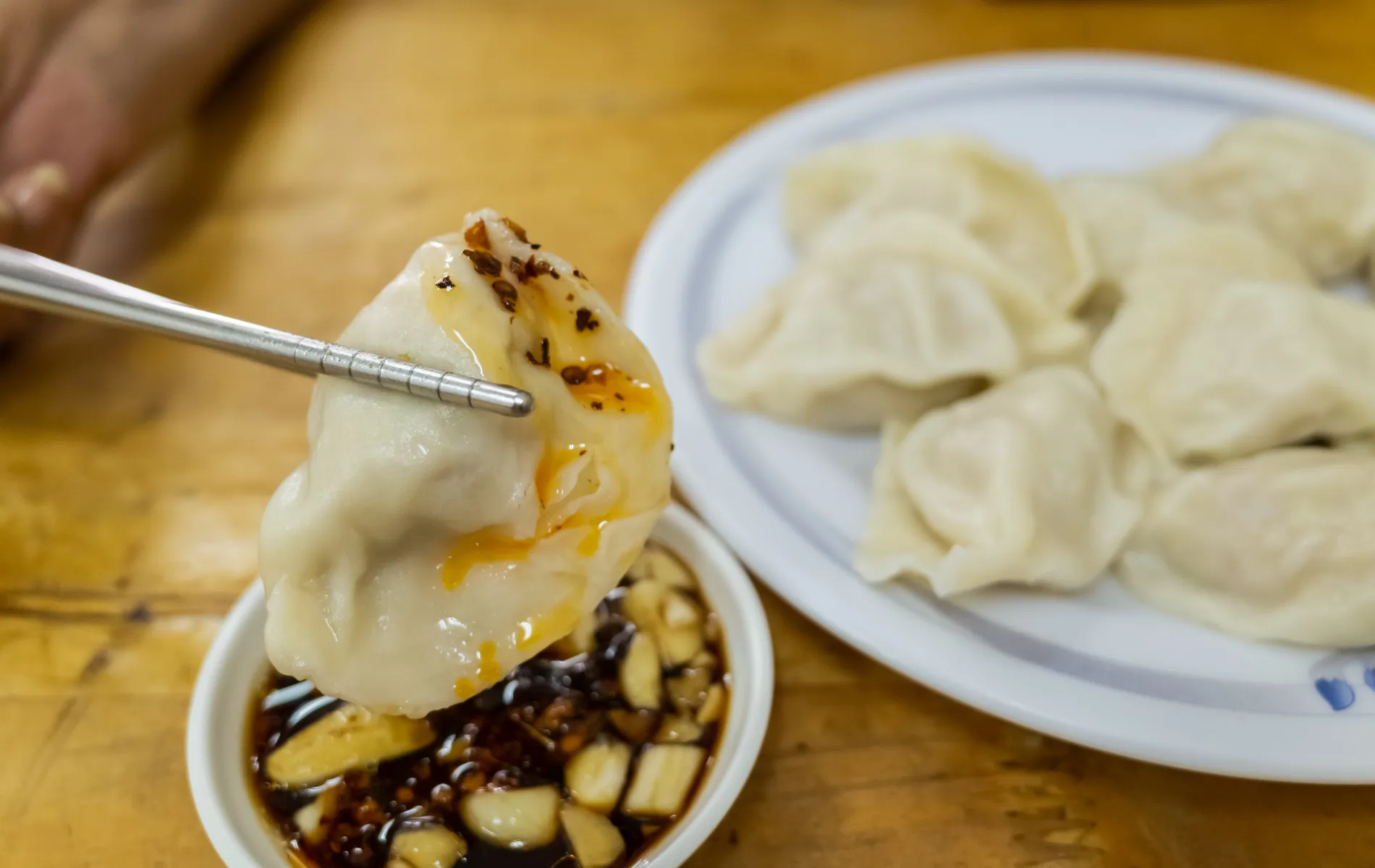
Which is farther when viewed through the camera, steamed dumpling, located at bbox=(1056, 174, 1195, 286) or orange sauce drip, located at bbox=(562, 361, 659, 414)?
steamed dumpling, located at bbox=(1056, 174, 1195, 286)

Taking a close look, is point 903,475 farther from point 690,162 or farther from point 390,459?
point 690,162

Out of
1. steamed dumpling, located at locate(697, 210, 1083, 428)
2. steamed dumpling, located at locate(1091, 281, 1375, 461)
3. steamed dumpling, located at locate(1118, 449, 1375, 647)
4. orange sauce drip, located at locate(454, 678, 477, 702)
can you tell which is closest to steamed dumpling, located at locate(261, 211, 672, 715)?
orange sauce drip, located at locate(454, 678, 477, 702)

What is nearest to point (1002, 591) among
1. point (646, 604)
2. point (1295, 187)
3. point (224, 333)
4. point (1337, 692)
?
point (1337, 692)

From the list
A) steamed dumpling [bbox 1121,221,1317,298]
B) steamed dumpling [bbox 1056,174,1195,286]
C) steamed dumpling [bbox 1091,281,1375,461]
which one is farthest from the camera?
steamed dumpling [bbox 1056,174,1195,286]

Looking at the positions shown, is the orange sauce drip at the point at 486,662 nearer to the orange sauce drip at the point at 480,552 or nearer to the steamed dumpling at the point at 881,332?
the orange sauce drip at the point at 480,552

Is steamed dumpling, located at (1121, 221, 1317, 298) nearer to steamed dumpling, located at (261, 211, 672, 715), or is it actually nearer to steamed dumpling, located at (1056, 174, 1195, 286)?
steamed dumpling, located at (1056, 174, 1195, 286)

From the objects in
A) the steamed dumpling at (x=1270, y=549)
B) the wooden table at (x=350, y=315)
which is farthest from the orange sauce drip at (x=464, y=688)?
the steamed dumpling at (x=1270, y=549)
